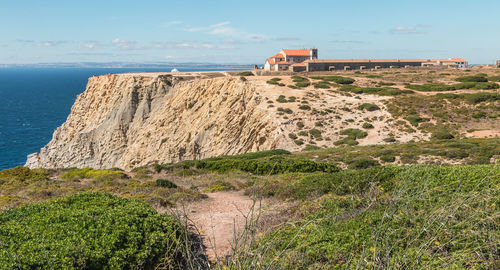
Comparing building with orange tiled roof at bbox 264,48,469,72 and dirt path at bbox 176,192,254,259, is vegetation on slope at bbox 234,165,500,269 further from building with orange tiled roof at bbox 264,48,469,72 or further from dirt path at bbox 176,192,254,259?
building with orange tiled roof at bbox 264,48,469,72

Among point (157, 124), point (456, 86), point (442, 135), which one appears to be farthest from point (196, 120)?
point (456, 86)

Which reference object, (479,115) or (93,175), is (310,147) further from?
(93,175)

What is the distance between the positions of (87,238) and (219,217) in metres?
5.35

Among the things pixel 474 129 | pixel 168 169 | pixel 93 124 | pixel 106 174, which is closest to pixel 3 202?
pixel 106 174

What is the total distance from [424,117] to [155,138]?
101 ft

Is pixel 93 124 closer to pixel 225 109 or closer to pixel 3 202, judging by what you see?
pixel 225 109

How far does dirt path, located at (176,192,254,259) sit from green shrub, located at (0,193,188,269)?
109 cm

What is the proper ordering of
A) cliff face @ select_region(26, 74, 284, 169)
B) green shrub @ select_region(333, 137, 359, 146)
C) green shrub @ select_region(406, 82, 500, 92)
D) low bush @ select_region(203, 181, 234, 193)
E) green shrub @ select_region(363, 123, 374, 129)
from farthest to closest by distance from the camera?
1. green shrub @ select_region(406, 82, 500, 92)
2. cliff face @ select_region(26, 74, 284, 169)
3. green shrub @ select_region(363, 123, 374, 129)
4. green shrub @ select_region(333, 137, 359, 146)
5. low bush @ select_region(203, 181, 234, 193)

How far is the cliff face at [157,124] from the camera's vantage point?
38.5m

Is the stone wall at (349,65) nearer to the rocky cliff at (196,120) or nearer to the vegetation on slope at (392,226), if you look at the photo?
the rocky cliff at (196,120)

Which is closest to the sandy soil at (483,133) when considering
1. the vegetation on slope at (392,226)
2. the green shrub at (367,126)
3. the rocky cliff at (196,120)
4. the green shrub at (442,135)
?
the green shrub at (442,135)

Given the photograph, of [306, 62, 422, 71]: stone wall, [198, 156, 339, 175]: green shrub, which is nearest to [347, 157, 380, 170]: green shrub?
[198, 156, 339, 175]: green shrub

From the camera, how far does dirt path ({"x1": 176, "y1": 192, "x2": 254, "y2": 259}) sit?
9.48 m

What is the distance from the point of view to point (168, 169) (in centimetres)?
2394
